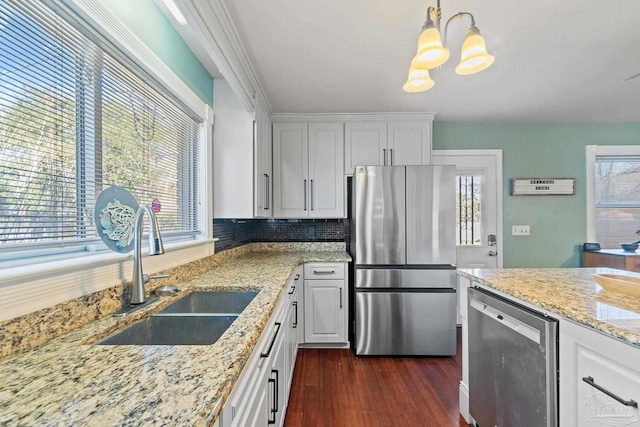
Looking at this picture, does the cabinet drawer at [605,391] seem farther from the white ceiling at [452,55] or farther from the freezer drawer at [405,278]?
the white ceiling at [452,55]

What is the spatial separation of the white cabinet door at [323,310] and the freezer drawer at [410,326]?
24 cm

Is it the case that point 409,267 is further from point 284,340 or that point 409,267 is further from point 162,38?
point 162,38

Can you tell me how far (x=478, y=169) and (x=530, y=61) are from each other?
148 cm

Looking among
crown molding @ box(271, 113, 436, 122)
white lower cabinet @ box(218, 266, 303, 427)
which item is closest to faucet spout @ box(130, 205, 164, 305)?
white lower cabinet @ box(218, 266, 303, 427)

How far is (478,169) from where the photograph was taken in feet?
11.0

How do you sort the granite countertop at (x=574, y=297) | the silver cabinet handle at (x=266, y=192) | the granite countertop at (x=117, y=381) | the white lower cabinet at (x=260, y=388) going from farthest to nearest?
the silver cabinet handle at (x=266, y=192) → the granite countertop at (x=574, y=297) → the white lower cabinet at (x=260, y=388) → the granite countertop at (x=117, y=381)

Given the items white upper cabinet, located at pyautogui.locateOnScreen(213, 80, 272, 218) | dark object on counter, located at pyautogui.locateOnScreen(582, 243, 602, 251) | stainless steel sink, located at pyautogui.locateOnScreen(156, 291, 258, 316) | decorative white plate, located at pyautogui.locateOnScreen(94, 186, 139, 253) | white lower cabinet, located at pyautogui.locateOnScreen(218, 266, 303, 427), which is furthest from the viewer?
dark object on counter, located at pyautogui.locateOnScreen(582, 243, 602, 251)

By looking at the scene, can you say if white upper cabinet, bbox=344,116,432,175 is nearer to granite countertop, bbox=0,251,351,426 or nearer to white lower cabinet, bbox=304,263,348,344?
white lower cabinet, bbox=304,263,348,344

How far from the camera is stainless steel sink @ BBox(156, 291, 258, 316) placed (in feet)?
4.96

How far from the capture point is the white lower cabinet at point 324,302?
107 inches

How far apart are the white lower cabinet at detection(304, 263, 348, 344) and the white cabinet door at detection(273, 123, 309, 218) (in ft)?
2.26

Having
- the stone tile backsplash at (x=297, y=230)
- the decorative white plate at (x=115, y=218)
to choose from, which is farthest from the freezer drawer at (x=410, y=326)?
the decorative white plate at (x=115, y=218)

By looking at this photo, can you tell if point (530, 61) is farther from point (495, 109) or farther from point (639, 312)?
point (639, 312)

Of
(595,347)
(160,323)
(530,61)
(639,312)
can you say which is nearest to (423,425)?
(595,347)
